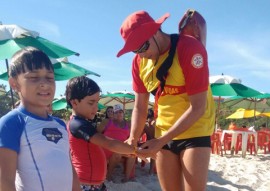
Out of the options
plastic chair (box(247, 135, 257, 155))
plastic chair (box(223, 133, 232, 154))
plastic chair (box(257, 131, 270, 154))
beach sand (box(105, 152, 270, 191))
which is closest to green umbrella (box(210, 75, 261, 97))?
plastic chair (box(223, 133, 232, 154))

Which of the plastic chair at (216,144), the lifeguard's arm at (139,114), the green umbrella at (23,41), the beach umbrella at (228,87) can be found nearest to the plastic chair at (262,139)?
the beach umbrella at (228,87)

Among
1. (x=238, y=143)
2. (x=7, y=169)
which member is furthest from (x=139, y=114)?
(x=238, y=143)

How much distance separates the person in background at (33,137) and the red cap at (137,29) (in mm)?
562

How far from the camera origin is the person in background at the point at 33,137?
1.57m

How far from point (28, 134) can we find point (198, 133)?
1.10m

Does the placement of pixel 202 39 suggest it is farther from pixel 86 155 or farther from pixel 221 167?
pixel 221 167

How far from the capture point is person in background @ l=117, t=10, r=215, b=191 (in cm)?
215

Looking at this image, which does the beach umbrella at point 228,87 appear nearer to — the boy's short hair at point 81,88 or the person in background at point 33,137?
the boy's short hair at point 81,88

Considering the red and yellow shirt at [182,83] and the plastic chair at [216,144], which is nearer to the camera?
the red and yellow shirt at [182,83]

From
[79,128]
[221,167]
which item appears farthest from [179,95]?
[221,167]

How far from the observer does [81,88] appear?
2586 millimetres

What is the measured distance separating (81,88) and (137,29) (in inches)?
27.8

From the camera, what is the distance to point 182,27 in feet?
8.27

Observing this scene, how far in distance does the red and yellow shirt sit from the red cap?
0.65ft
